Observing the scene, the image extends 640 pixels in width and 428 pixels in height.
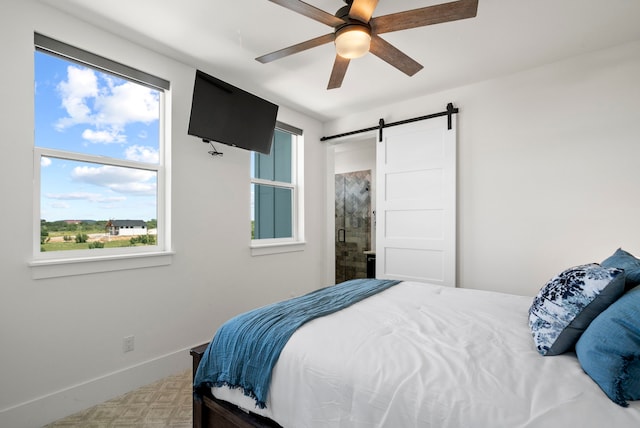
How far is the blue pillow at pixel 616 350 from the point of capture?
88 cm

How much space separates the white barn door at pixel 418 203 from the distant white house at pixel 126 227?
8.15 ft

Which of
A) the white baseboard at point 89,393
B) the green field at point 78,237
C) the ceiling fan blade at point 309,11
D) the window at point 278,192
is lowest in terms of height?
the white baseboard at point 89,393

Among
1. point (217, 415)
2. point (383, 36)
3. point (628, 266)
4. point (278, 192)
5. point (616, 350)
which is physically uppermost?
point (383, 36)

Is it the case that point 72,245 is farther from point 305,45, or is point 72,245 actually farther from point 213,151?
point 305,45

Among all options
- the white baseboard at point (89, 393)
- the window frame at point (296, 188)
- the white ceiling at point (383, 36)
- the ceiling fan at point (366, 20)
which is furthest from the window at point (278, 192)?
the ceiling fan at point (366, 20)

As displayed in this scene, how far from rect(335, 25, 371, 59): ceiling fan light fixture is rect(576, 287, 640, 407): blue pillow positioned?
163 centimetres

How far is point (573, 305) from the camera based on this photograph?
1.17 m

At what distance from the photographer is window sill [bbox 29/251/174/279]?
1.93 m

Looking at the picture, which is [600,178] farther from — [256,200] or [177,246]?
[177,246]

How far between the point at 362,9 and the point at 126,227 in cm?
224

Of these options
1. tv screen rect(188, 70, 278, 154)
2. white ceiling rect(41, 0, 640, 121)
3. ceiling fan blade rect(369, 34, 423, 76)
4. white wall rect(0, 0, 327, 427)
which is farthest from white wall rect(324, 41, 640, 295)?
white wall rect(0, 0, 327, 427)

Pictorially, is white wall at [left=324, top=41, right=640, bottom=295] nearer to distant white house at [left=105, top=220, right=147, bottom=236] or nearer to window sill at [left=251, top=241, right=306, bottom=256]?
window sill at [left=251, top=241, right=306, bottom=256]

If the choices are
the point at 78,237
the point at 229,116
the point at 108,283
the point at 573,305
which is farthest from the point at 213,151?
the point at 573,305

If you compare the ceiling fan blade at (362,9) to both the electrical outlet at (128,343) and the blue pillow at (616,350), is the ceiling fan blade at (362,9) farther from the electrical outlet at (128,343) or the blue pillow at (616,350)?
the electrical outlet at (128,343)
